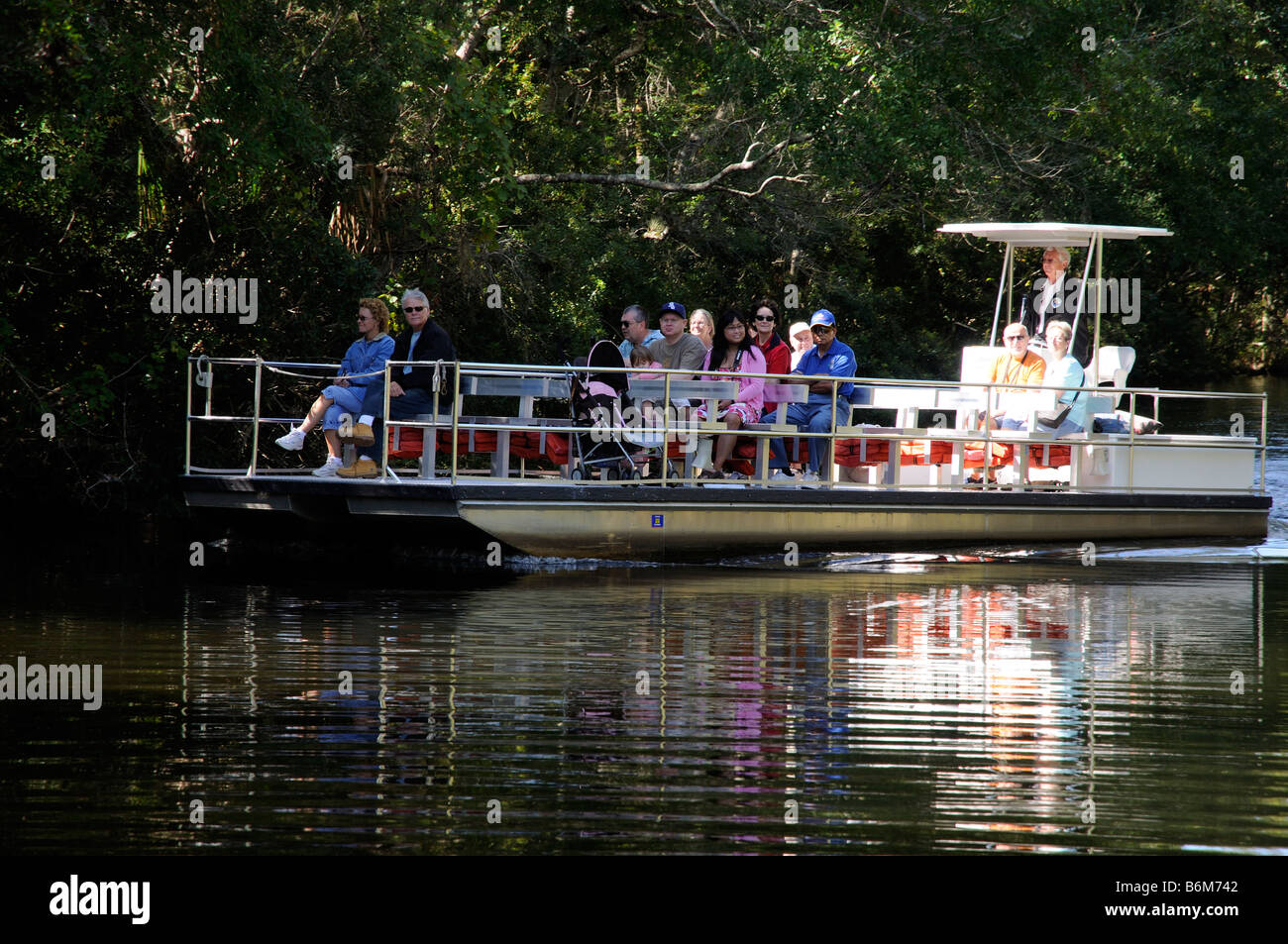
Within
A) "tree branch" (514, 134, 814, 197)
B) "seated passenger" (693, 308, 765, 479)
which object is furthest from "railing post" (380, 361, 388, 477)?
"tree branch" (514, 134, 814, 197)

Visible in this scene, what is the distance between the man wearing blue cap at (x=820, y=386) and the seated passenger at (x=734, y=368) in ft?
1.83

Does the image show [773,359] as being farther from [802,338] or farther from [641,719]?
[641,719]

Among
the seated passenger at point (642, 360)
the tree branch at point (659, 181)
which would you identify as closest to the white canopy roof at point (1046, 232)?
the seated passenger at point (642, 360)

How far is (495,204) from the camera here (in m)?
19.4

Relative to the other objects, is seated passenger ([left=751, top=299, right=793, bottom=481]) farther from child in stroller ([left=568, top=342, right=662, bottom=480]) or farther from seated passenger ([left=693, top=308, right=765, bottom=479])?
child in stroller ([left=568, top=342, right=662, bottom=480])

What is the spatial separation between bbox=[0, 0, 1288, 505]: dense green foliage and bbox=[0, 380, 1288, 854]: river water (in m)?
3.56

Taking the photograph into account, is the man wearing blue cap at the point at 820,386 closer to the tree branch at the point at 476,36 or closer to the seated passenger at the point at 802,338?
the seated passenger at the point at 802,338

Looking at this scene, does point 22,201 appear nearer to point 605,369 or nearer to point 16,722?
point 605,369

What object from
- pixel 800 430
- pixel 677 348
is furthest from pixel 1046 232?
pixel 677 348

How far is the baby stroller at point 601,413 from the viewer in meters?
13.5

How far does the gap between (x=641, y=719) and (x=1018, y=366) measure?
8.85 metres

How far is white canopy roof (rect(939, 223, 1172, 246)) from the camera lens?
15.2 m

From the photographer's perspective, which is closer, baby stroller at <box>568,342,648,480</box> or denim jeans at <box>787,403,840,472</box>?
baby stroller at <box>568,342,648,480</box>
